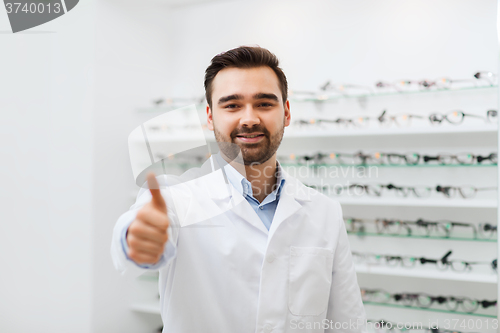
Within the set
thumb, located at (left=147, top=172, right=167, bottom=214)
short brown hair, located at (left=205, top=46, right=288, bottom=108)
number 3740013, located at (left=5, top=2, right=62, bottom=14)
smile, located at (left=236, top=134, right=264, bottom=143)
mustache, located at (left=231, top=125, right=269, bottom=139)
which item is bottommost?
thumb, located at (left=147, top=172, right=167, bottom=214)

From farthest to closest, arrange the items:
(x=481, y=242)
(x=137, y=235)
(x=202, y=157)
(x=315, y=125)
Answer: (x=315, y=125), (x=481, y=242), (x=202, y=157), (x=137, y=235)

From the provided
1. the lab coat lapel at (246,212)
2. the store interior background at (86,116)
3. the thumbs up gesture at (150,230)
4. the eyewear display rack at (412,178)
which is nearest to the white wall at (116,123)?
the store interior background at (86,116)

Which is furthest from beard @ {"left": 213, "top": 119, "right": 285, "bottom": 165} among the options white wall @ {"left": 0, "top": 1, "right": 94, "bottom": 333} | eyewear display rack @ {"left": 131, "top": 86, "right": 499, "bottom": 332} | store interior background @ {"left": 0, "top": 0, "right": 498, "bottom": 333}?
white wall @ {"left": 0, "top": 1, "right": 94, "bottom": 333}

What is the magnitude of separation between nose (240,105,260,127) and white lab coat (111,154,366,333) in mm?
197

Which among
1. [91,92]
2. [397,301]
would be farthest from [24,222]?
[397,301]

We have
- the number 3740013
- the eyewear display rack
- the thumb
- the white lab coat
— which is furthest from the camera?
the number 3740013

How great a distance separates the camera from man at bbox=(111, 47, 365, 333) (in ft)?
2.99

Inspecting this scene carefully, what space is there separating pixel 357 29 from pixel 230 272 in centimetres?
184

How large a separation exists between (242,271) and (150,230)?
1.34ft

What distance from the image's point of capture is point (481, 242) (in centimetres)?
197

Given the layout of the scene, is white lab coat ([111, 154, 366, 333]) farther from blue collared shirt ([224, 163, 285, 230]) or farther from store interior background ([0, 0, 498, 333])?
store interior background ([0, 0, 498, 333])

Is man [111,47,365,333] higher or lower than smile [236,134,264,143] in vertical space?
lower

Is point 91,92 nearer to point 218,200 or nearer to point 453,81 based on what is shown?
point 218,200

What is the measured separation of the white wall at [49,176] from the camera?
2229 mm
